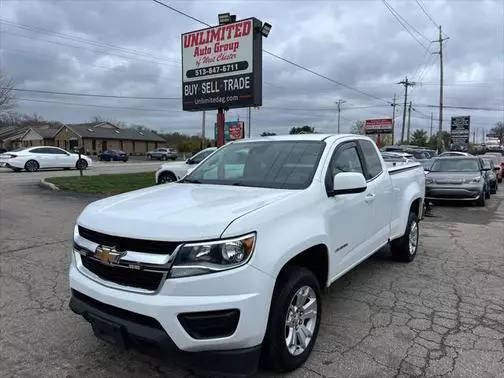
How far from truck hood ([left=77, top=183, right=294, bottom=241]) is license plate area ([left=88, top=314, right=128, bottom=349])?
574 mm

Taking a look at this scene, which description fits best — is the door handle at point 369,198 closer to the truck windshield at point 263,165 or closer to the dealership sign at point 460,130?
the truck windshield at point 263,165

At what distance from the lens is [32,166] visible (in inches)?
982

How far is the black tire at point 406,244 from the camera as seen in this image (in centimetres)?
592

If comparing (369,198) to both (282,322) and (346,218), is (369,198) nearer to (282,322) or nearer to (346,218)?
(346,218)

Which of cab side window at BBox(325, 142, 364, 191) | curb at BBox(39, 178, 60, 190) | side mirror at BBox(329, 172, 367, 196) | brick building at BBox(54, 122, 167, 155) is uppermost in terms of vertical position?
brick building at BBox(54, 122, 167, 155)

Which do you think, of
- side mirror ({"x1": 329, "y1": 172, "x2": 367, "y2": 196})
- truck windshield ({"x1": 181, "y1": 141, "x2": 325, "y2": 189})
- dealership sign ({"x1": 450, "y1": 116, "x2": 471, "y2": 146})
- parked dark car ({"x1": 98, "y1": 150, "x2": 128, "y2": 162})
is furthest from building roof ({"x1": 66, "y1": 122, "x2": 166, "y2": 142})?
side mirror ({"x1": 329, "y1": 172, "x2": 367, "y2": 196})

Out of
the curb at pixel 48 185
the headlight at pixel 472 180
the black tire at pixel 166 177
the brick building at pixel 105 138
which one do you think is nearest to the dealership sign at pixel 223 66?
the black tire at pixel 166 177

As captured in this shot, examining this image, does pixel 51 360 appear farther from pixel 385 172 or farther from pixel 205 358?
pixel 385 172

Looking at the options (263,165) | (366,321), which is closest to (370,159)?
(263,165)

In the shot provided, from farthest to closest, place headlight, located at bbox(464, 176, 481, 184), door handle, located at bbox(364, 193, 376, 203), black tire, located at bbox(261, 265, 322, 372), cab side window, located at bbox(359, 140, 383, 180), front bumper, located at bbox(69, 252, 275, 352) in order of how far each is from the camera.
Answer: headlight, located at bbox(464, 176, 481, 184)
cab side window, located at bbox(359, 140, 383, 180)
door handle, located at bbox(364, 193, 376, 203)
black tire, located at bbox(261, 265, 322, 372)
front bumper, located at bbox(69, 252, 275, 352)

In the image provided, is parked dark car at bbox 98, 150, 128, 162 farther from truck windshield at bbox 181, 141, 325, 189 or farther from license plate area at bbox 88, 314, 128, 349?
license plate area at bbox 88, 314, 128, 349

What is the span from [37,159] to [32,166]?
0.48m

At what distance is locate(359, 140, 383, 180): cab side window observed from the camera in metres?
4.94

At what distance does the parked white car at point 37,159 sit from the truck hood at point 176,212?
2198 centimetres
